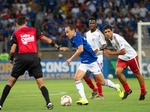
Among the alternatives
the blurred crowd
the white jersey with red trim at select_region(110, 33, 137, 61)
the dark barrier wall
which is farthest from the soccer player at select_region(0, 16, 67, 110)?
A: the blurred crowd

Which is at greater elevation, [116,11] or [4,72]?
[116,11]

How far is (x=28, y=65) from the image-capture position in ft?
43.8

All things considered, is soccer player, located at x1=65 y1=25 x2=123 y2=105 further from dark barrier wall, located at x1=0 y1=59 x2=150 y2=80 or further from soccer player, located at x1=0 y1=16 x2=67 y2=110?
dark barrier wall, located at x1=0 y1=59 x2=150 y2=80

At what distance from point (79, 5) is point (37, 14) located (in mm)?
2790

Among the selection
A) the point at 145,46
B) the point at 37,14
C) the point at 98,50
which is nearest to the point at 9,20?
the point at 37,14

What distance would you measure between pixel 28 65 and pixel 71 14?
68.5 feet

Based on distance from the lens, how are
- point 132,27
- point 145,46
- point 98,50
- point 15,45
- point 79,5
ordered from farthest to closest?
point 79,5
point 132,27
point 145,46
point 98,50
point 15,45

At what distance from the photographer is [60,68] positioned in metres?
29.8

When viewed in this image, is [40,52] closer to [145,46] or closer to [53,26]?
[53,26]

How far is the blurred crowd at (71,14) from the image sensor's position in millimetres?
32656

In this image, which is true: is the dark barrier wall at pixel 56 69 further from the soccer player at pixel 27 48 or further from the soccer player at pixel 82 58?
the soccer player at pixel 27 48

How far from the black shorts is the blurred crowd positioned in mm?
17994

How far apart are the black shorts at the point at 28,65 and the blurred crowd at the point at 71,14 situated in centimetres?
1799

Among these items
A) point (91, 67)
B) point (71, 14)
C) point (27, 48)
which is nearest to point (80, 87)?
point (91, 67)
